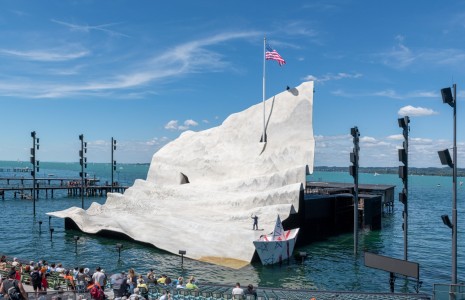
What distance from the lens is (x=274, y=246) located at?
32.4m

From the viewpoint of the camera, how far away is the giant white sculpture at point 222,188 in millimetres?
34844

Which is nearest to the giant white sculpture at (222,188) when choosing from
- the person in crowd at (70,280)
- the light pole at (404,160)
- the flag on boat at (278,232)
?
the flag on boat at (278,232)

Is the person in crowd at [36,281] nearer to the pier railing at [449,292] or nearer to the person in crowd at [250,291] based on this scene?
the person in crowd at [250,291]

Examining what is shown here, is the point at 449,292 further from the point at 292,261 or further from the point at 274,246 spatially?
the point at 292,261

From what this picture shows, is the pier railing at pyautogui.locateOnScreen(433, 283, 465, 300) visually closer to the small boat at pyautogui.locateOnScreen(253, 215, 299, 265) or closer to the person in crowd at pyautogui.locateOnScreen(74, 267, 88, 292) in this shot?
the person in crowd at pyautogui.locateOnScreen(74, 267, 88, 292)

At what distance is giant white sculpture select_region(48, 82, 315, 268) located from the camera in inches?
1372

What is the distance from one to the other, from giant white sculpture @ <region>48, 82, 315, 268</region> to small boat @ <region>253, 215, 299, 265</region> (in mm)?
642

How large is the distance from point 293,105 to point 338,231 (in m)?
14.7

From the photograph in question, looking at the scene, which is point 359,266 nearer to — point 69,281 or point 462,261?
point 462,261

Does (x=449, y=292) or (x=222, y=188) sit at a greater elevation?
(x=222, y=188)

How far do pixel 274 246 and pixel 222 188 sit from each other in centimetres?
1083

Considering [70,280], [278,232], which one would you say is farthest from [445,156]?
[278,232]

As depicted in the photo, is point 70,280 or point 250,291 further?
point 70,280

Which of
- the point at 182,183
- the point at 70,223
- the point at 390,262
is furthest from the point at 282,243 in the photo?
the point at 70,223
